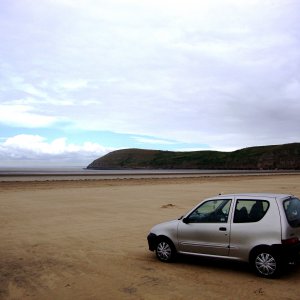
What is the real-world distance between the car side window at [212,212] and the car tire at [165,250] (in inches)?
31.5

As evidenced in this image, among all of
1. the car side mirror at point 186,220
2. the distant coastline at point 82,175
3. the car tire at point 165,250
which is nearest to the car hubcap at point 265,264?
the car side mirror at point 186,220

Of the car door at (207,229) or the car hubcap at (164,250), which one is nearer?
the car door at (207,229)

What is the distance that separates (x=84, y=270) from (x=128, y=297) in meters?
2.15

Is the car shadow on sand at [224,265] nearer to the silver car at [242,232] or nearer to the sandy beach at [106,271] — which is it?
the sandy beach at [106,271]

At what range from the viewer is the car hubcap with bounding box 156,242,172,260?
9637mm

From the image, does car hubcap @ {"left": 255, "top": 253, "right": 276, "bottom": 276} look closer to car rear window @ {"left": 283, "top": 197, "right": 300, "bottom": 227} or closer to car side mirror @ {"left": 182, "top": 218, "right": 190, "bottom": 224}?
car rear window @ {"left": 283, "top": 197, "right": 300, "bottom": 227}

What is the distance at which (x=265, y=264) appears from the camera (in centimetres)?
804

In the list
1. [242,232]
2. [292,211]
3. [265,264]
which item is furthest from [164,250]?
[292,211]

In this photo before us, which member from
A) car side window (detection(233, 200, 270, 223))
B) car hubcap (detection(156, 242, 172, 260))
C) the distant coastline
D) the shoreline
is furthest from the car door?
the distant coastline

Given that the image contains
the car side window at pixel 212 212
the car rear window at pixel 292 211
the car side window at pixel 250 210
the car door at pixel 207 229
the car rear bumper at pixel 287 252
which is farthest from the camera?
the car side window at pixel 212 212

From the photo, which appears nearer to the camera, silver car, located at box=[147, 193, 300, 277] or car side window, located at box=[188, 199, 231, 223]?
silver car, located at box=[147, 193, 300, 277]

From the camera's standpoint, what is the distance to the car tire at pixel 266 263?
7902 mm

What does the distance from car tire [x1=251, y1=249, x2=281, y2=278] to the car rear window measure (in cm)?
76

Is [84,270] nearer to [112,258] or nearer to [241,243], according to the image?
[112,258]
